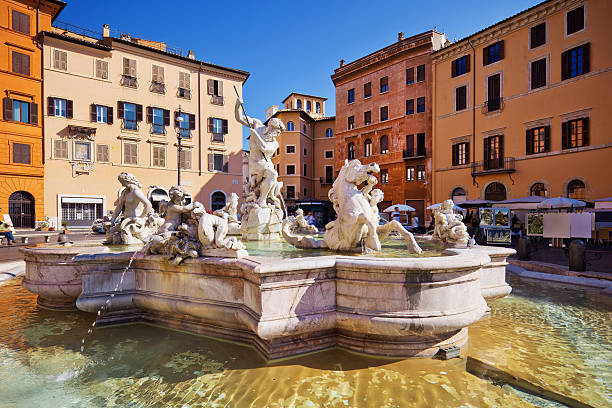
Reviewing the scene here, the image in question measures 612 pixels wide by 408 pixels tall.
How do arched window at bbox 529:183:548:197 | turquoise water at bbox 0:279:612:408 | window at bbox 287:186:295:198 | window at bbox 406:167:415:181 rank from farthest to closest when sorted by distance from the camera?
window at bbox 287:186:295:198 < window at bbox 406:167:415:181 < arched window at bbox 529:183:548:197 < turquoise water at bbox 0:279:612:408

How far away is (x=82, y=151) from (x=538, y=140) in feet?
103

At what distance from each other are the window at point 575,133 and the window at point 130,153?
2968 cm

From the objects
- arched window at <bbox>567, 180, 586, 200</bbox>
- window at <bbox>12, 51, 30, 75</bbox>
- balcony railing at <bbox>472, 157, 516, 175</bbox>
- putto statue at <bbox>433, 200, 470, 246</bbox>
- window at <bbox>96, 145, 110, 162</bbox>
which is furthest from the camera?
window at <bbox>96, 145, 110, 162</bbox>

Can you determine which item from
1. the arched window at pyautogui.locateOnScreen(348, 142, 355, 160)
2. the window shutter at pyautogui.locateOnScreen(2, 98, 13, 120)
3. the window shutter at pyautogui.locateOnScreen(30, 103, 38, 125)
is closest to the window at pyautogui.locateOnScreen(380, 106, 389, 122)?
the arched window at pyautogui.locateOnScreen(348, 142, 355, 160)

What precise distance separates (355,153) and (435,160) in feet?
30.5

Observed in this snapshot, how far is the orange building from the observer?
70.3 feet

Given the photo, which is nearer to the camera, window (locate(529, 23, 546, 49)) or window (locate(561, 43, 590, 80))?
window (locate(561, 43, 590, 80))

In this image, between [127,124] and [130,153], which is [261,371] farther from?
[127,124]

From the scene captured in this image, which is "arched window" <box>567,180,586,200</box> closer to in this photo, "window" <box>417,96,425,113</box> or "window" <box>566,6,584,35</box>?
"window" <box>566,6,584,35</box>

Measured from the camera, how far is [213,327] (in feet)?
12.2

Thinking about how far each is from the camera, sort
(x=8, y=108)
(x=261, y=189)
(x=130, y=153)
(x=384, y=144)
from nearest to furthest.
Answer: (x=261, y=189) < (x=8, y=108) < (x=130, y=153) < (x=384, y=144)

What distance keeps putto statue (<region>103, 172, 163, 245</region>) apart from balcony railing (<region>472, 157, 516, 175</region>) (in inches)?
859

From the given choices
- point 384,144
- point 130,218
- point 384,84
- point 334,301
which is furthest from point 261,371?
point 384,84

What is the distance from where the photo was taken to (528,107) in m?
20.2
